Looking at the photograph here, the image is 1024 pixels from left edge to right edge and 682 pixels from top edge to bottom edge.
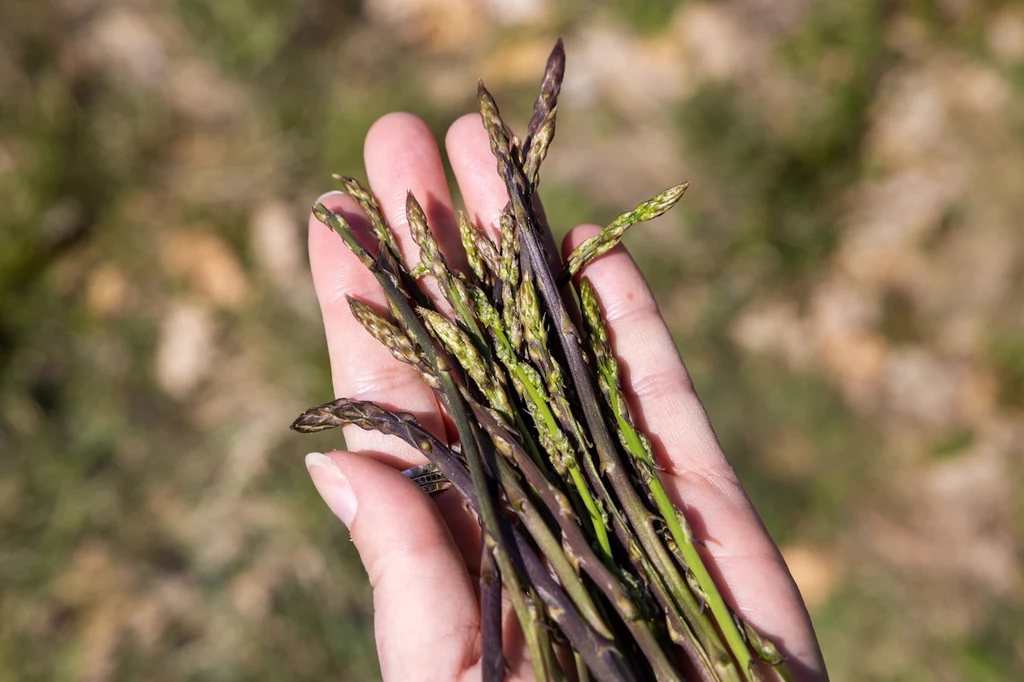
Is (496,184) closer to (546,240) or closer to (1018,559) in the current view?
(546,240)

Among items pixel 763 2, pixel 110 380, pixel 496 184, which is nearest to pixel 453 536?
pixel 496 184

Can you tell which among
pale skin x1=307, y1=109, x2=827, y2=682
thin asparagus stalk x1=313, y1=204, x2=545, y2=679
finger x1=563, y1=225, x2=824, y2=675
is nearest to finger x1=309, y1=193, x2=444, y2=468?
pale skin x1=307, y1=109, x2=827, y2=682

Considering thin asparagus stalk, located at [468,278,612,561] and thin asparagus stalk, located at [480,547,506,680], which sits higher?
thin asparagus stalk, located at [468,278,612,561]

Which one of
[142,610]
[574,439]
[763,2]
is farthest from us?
[763,2]

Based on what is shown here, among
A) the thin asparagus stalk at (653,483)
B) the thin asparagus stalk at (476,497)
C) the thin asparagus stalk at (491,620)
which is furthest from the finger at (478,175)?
the thin asparagus stalk at (491,620)

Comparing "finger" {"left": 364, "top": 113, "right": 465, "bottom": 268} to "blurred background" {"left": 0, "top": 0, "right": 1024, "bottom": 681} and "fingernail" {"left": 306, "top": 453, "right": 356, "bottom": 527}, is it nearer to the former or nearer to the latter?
"fingernail" {"left": 306, "top": 453, "right": 356, "bottom": 527}

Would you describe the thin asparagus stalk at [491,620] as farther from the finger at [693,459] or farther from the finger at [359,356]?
the finger at [693,459]

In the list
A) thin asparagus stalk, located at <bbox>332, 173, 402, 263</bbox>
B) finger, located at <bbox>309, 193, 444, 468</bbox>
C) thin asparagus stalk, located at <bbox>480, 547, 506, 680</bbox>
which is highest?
thin asparagus stalk, located at <bbox>332, 173, 402, 263</bbox>
